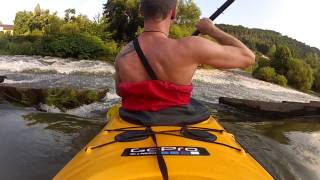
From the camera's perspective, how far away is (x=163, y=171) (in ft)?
8.10

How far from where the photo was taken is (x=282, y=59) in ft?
66.9

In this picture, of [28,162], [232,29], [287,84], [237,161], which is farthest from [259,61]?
[237,161]

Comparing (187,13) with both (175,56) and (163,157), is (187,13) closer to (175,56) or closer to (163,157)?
(175,56)

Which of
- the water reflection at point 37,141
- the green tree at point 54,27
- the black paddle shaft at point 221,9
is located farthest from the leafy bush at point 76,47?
the black paddle shaft at point 221,9

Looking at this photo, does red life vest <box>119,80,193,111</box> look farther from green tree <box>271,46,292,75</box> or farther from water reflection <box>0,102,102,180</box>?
green tree <box>271,46,292,75</box>

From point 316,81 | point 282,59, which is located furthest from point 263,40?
point 282,59

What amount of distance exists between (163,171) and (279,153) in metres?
3.86

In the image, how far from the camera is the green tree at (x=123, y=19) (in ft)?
77.3

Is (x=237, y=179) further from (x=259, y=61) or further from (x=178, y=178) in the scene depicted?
(x=259, y=61)

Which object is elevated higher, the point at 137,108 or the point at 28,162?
the point at 137,108

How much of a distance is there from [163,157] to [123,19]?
71.9 feet

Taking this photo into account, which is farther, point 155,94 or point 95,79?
point 95,79

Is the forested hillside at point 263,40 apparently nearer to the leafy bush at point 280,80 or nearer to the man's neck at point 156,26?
the leafy bush at point 280,80

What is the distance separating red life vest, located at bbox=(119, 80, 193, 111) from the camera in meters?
3.35
